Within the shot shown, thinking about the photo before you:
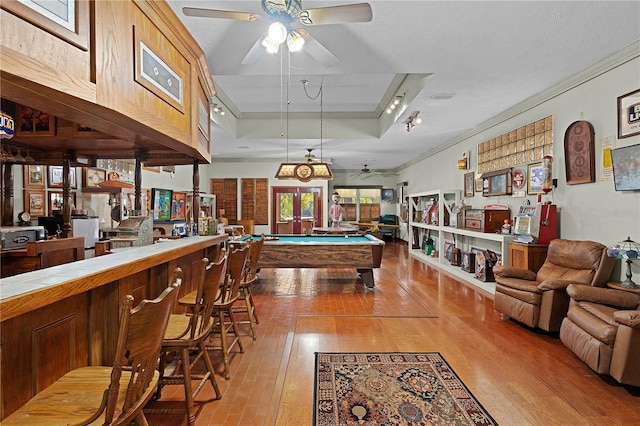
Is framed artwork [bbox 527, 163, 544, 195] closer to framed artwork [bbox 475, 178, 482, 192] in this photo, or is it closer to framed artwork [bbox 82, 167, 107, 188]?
framed artwork [bbox 475, 178, 482, 192]

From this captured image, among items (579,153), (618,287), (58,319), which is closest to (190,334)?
(58,319)

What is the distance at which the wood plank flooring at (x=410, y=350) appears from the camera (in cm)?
229

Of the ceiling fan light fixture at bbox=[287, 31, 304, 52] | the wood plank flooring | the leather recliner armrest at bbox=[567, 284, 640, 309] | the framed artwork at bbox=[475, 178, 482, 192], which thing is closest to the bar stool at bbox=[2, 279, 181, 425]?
the wood plank flooring

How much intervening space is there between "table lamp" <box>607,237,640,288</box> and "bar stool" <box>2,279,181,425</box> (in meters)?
3.91

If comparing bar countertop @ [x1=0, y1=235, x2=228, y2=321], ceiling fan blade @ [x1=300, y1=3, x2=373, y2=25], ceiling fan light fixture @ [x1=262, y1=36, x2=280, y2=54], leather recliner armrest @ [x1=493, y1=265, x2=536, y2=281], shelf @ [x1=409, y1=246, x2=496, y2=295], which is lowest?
shelf @ [x1=409, y1=246, x2=496, y2=295]

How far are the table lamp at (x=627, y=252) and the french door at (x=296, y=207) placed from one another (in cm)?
863

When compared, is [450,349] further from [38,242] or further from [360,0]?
[38,242]

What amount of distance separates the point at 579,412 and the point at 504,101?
14.1 ft

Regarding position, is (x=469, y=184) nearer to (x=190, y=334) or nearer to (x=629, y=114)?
(x=629, y=114)

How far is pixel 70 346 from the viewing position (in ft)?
5.75

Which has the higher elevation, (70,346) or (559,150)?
(559,150)

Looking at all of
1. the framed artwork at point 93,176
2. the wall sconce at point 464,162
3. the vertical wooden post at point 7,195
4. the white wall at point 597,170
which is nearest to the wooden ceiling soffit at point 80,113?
the vertical wooden post at point 7,195

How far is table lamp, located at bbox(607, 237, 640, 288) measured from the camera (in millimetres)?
3092

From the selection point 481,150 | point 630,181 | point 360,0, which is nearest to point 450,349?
point 630,181
